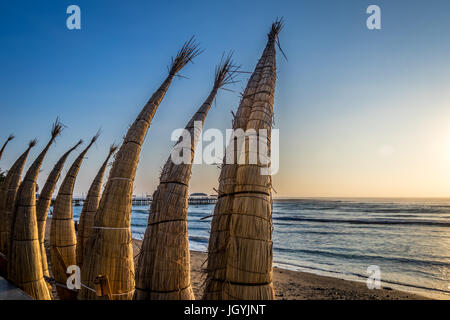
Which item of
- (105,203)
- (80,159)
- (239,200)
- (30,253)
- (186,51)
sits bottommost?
(30,253)

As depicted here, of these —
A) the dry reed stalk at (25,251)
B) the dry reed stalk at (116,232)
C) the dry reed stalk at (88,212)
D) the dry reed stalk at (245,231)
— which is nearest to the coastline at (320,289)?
the dry reed stalk at (88,212)

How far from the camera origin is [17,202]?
5066mm

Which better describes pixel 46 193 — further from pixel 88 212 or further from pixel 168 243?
pixel 168 243

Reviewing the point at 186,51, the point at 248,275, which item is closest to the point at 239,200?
the point at 248,275

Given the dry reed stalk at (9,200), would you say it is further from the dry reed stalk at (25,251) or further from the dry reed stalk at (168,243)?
the dry reed stalk at (168,243)

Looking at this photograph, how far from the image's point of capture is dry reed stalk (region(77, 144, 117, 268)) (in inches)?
215

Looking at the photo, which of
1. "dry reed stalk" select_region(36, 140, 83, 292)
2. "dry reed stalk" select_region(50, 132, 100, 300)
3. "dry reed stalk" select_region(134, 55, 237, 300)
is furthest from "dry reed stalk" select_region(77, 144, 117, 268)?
"dry reed stalk" select_region(134, 55, 237, 300)

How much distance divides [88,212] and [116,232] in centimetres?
240

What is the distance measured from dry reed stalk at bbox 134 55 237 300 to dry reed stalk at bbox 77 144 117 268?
122 inches

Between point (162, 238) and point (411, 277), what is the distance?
15.7 meters

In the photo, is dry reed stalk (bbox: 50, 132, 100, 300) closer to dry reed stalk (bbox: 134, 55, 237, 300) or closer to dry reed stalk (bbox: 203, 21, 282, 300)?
dry reed stalk (bbox: 134, 55, 237, 300)

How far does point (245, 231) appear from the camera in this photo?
6.33 ft
